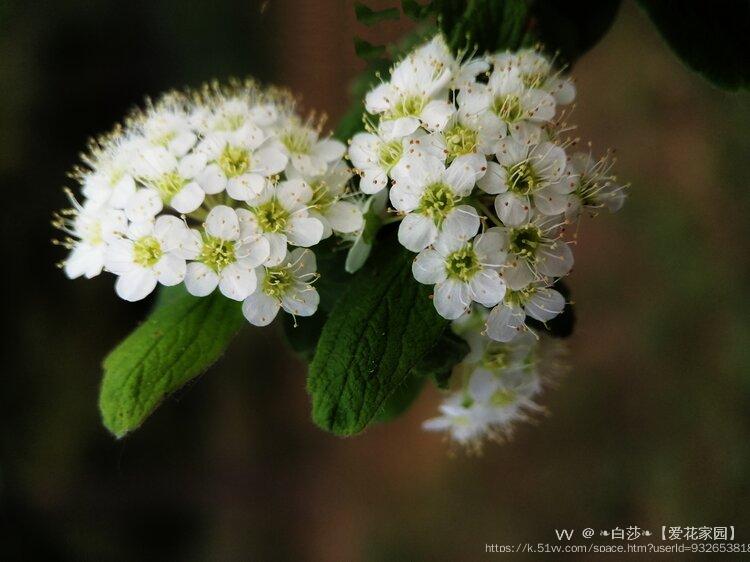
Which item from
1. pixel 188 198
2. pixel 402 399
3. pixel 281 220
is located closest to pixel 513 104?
pixel 281 220

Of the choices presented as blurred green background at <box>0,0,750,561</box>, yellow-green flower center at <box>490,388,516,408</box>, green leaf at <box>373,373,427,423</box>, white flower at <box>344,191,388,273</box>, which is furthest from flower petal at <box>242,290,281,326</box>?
blurred green background at <box>0,0,750,561</box>

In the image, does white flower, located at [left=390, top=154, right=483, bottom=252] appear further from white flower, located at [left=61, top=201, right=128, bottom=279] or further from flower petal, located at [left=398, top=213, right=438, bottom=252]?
white flower, located at [left=61, top=201, right=128, bottom=279]

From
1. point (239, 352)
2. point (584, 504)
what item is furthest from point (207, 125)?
point (239, 352)

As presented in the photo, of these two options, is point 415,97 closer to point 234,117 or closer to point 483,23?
point 483,23

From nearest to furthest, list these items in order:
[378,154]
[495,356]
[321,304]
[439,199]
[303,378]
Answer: [439,199] → [378,154] → [321,304] → [495,356] → [303,378]

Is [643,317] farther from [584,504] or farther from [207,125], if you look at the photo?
[207,125]

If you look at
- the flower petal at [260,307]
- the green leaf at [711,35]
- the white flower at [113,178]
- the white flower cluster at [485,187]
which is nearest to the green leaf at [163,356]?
the flower petal at [260,307]
